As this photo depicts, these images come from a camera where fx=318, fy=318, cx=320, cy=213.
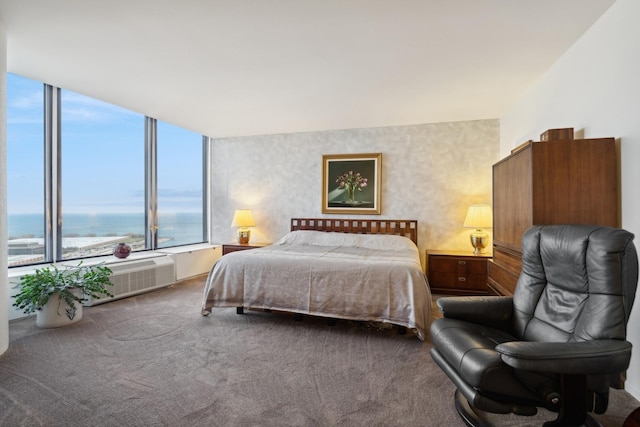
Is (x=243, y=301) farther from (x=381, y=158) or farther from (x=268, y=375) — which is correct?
(x=381, y=158)

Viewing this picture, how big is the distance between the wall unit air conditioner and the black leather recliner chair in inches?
150

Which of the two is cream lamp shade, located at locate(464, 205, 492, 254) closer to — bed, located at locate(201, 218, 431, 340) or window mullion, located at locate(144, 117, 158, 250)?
bed, located at locate(201, 218, 431, 340)

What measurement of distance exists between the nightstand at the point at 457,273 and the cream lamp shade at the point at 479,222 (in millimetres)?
146

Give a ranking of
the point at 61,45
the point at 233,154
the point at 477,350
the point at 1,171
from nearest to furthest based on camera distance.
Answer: the point at 477,350, the point at 1,171, the point at 61,45, the point at 233,154

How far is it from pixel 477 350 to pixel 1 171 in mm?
3523

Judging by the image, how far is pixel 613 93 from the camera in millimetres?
2121

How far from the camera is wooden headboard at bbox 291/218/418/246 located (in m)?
4.93

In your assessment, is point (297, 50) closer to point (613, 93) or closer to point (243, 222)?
point (613, 93)

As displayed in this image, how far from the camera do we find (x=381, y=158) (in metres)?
5.07

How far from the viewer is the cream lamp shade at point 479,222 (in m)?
4.24

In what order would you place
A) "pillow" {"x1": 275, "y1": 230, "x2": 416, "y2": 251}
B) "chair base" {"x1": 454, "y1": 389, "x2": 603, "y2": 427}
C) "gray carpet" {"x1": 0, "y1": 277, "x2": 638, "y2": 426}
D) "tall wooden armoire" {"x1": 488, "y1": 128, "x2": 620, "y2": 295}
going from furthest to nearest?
"pillow" {"x1": 275, "y1": 230, "x2": 416, "y2": 251}, "tall wooden armoire" {"x1": 488, "y1": 128, "x2": 620, "y2": 295}, "gray carpet" {"x1": 0, "y1": 277, "x2": 638, "y2": 426}, "chair base" {"x1": 454, "y1": 389, "x2": 603, "y2": 427}

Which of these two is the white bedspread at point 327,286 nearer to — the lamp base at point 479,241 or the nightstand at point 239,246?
the lamp base at point 479,241

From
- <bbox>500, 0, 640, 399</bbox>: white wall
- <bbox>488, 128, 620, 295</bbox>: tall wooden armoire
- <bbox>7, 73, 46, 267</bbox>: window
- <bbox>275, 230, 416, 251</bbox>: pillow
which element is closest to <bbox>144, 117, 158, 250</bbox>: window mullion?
<bbox>7, 73, 46, 267</bbox>: window

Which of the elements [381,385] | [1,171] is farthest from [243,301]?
[1,171]
